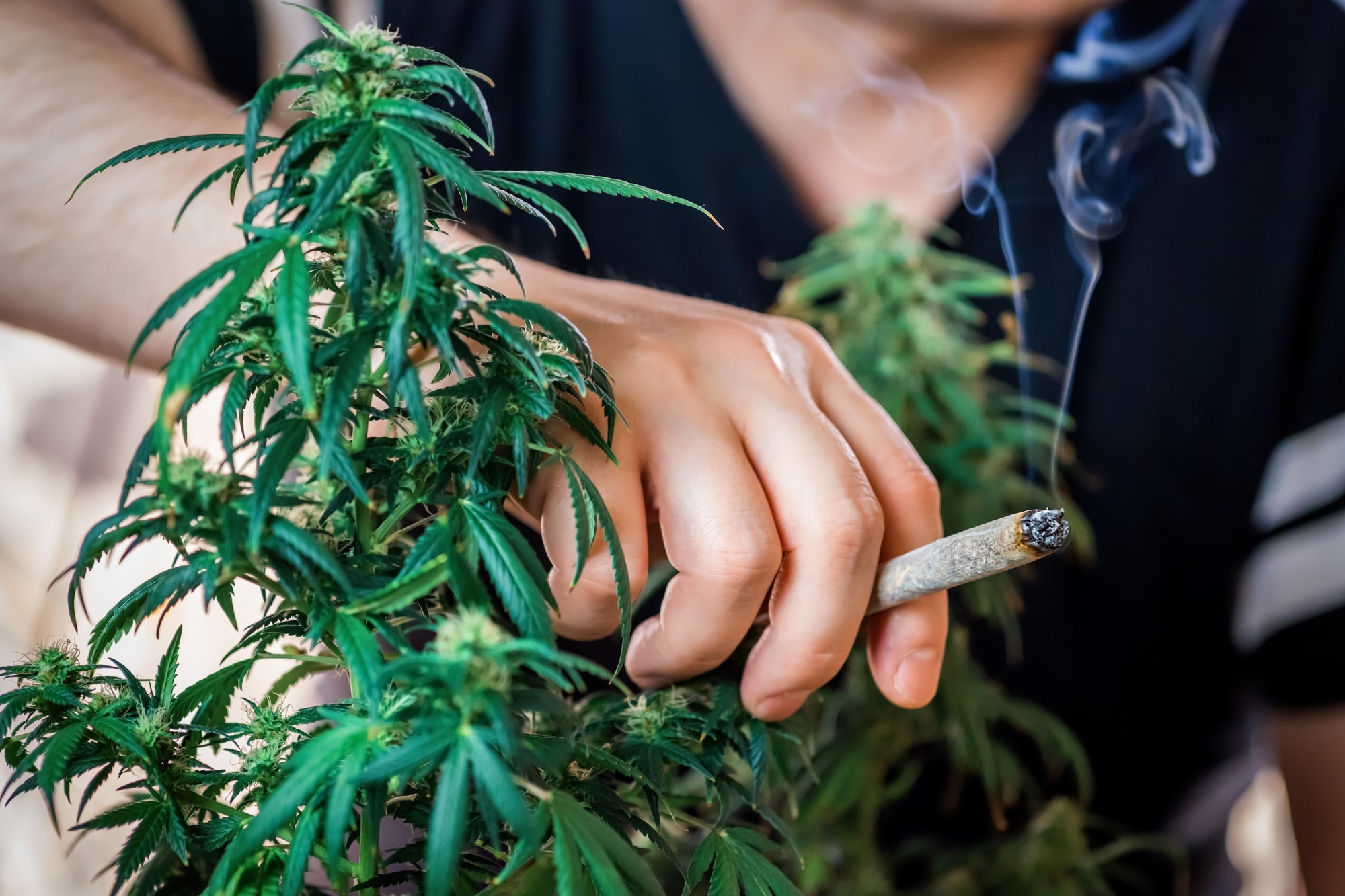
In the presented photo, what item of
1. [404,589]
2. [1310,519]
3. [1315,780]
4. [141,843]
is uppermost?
[404,589]

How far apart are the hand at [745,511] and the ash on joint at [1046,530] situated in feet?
0.36

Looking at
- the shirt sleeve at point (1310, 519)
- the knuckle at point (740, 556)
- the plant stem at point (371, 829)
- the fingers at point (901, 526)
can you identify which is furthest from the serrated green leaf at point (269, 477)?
the shirt sleeve at point (1310, 519)

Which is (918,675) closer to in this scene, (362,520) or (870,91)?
(362,520)

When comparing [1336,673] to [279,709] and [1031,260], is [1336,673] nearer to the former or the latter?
[1031,260]

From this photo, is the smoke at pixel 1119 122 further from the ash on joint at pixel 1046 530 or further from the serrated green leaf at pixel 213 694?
the serrated green leaf at pixel 213 694

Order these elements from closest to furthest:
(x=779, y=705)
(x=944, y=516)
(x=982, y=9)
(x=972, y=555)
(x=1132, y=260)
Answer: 1. (x=972, y=555)
2. (x=779, y=705)
3. (x=944, y=516)
4. (x=982, y=9)
5. (x=1132, y=260)

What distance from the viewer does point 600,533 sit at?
0.49 meters

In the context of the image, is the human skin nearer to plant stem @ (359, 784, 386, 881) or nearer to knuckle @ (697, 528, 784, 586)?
knuckle @ (697, 528, 784, 586)

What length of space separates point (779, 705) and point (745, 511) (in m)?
0.12

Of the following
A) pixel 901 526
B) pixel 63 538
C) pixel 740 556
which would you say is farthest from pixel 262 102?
pixel 63 538

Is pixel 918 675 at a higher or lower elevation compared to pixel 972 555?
lower

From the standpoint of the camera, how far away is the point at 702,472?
48 cm

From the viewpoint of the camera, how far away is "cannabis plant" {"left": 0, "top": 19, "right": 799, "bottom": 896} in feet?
1.06

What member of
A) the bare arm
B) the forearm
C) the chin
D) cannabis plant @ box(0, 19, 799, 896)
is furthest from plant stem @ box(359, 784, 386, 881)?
the bare arm
